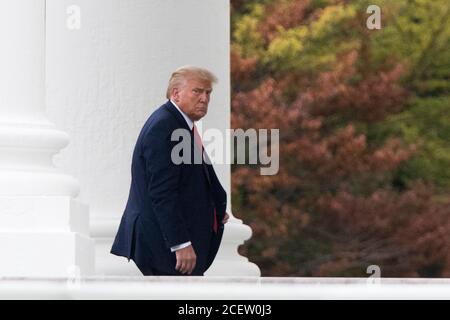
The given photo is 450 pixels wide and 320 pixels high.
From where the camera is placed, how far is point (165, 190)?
38.8 metres

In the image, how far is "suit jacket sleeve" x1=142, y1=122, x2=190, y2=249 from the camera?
3869cm

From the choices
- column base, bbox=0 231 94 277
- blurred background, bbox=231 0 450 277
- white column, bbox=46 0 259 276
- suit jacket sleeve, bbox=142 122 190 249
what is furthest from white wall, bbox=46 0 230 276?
blurred background, bbox=231 0 450 277

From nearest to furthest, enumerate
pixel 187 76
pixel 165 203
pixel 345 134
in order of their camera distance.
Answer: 1. pixel 165 203
2. pixel 187 76
3. pixel 345 134

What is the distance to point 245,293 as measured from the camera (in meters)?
31.3

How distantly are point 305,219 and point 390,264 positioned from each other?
5.93 m

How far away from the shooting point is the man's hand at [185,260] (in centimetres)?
3881

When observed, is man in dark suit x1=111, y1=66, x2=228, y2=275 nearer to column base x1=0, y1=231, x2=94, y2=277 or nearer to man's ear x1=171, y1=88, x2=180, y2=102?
man's ear x1=171, y1=88, x2=180, y2=102

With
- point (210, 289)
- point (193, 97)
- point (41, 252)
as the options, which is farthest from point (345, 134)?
point (210, 289)

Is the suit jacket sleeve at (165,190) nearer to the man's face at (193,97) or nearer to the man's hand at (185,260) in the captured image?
the man's hand at (185,260)

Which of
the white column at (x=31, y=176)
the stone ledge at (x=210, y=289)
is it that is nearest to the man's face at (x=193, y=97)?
the white column at (x=31, y=176)

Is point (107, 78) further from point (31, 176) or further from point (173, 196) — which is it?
point (173, 196)

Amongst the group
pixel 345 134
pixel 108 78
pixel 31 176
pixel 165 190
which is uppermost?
pixel 108 78

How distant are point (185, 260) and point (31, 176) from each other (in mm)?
4139
